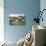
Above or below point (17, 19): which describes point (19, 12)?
above

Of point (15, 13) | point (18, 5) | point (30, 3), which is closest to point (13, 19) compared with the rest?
point (15, 13)

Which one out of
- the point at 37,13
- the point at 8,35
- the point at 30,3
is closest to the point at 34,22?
the point at 37,13

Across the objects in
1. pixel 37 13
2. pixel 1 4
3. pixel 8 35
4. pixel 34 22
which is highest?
pixel 1 4

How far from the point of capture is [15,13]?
5.41 metres

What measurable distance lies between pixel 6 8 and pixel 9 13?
0.22 m

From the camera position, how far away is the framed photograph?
17.8ft

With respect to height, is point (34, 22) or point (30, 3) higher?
point (30, 3)

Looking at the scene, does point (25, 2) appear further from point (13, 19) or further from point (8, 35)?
point (8, 35)

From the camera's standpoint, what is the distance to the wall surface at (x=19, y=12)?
538cm

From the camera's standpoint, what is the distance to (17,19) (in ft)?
17.9

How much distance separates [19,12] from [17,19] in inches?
11.2

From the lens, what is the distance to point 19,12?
17.7 ft

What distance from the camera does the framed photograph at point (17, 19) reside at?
17.8ft

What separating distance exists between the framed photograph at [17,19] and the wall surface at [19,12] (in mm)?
117
